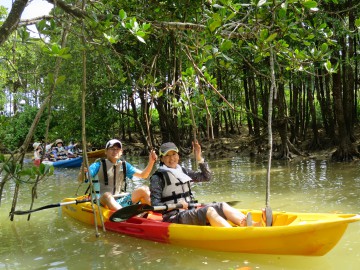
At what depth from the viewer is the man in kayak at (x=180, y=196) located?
13.5 feet

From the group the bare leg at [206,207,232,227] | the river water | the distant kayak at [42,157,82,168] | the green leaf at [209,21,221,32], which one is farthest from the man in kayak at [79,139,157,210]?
the distant kayak at [42,157,82,168]

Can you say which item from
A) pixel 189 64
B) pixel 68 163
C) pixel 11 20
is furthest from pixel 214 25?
pixel 68 163

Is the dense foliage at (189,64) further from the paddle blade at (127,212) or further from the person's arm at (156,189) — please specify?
the paddle blade at (127,212)

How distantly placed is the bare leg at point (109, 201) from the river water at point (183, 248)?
35cm

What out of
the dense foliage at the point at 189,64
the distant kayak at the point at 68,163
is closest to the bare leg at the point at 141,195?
the dense foliage at the point at 189,64

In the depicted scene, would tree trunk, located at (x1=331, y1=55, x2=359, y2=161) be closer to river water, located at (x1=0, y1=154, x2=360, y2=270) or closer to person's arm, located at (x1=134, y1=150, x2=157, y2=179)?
river water, located at (x1=0, y1=154, x2=360, y2=270)

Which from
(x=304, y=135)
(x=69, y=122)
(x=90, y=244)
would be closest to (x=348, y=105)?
(x=304, y=135)

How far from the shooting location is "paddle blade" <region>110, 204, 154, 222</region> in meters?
4.41

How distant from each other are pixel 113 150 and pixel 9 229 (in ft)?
6.01

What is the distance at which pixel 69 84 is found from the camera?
48.3 feet

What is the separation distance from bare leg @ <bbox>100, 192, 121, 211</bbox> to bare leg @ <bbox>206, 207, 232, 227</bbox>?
5.02 feet

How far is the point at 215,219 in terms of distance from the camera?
159 inches

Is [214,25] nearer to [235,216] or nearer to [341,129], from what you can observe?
[235,216]

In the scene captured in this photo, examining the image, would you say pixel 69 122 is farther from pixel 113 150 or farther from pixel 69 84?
pixel 113 150
